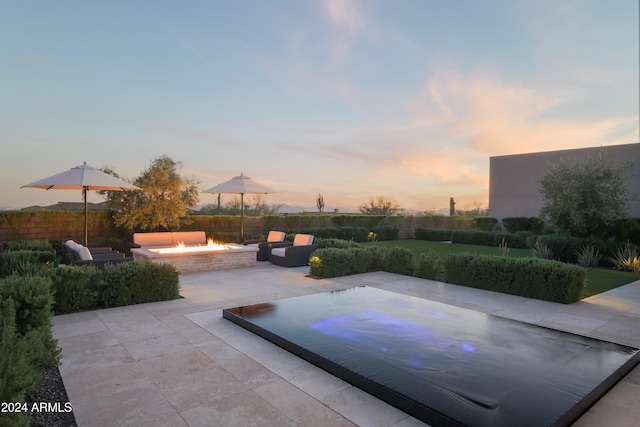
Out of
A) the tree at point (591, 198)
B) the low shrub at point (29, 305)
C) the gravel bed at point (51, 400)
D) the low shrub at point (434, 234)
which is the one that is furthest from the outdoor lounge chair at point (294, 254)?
the low shrub at point (434, 234)


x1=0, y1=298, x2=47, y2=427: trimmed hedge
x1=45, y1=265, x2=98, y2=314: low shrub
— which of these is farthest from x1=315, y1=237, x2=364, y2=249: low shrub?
x1=0, y1=298, x2=47, y2=427: trimmed hedge

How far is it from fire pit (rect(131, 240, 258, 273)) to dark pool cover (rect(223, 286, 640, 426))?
413cm

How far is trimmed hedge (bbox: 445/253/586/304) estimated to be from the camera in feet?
21.2

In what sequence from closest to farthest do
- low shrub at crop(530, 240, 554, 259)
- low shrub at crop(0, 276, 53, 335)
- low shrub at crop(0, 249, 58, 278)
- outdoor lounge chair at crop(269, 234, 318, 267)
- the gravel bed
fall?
the gravel bed
low shrub at crop(0, 276, 53, 335)
low shrub at crop(0, 249, 58, 278)
outdoor lounge chair at crop(269, 234, 318, 267)
low shrub at crop(530, 240, 554, 259)

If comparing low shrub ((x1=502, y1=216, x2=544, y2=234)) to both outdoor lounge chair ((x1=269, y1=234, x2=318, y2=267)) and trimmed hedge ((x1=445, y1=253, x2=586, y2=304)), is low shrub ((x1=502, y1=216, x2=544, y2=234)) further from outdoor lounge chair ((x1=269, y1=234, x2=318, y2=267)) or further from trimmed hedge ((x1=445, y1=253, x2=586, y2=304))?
outdoor lounge chair ((x1=269, y1=234, x2=318, y2=267))

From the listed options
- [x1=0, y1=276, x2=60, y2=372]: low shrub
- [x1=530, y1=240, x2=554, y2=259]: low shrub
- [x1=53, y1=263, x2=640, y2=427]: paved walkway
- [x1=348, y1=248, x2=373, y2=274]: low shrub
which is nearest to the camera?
[x1=53, y1=263, x2=640, y2=427]: paved walkway

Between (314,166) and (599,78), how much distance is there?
434 inches

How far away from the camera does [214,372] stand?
343 cm

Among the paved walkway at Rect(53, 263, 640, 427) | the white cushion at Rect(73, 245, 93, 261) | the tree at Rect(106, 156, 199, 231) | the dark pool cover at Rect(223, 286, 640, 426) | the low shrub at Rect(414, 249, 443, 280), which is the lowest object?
the paved walkway at Rect(53, 263, 640, 427)

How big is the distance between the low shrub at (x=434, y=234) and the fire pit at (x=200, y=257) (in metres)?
13.1

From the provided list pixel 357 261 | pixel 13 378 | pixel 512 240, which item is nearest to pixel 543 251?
pixel 512 240

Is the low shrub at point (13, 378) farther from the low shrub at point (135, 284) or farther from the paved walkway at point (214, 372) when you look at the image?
the low shrub at point (135, 284)

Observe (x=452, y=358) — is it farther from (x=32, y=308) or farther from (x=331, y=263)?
(x=331, y=263)

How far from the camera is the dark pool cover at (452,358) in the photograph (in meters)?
2.71
